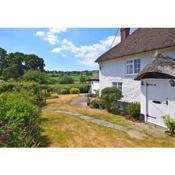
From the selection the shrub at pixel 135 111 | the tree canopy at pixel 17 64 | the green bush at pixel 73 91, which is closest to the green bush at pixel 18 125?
the shrub at pixel 135 111

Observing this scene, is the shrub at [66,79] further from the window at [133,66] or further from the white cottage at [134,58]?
the window at [133,66]

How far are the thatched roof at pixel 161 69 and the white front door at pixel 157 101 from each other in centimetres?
41

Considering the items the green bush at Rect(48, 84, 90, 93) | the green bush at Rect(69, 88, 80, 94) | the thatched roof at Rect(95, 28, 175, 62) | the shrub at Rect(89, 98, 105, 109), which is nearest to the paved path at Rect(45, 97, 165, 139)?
the shrub at Rect(89, 98, 105, 109)

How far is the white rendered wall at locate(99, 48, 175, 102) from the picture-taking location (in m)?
14.5

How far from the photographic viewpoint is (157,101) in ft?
37.5

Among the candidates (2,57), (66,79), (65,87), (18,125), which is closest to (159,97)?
(18,125)

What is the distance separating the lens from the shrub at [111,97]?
51.8 feet

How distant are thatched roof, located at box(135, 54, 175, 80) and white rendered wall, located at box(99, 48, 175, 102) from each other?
1.16 metres

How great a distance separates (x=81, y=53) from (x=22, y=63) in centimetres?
1751

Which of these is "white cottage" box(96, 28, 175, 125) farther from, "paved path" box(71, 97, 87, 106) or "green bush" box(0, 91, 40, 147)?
"green bush" box(0, 91, 40, 147)

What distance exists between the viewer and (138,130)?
1064 cm

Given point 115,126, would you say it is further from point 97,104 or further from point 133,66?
point 97,104
